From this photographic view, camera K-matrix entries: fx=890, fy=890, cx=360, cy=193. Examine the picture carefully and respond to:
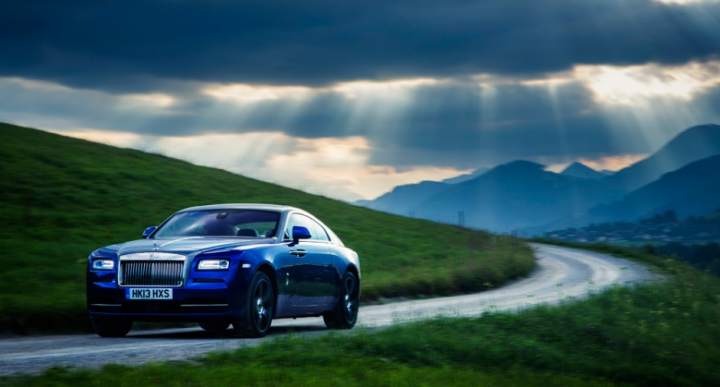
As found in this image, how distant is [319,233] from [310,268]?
114cm

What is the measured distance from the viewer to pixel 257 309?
1145 cm

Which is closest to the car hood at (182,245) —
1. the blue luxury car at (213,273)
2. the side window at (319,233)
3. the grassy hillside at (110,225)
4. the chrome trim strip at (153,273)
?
the blue luxury car at (213,273)

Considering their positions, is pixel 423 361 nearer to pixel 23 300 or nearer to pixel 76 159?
pixel 23 300

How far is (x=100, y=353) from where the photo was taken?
9633 millimetres

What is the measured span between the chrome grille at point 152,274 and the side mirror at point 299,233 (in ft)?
6.36

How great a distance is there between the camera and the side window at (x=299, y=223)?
12.7 meters

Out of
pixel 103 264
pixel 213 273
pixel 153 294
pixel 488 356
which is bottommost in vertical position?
pixel 488 356

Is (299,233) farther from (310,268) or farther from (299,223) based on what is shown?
(299,223)

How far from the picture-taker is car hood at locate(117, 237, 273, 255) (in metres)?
11.1

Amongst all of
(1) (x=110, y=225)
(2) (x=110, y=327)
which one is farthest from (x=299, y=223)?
(1) (x=110, y=225)

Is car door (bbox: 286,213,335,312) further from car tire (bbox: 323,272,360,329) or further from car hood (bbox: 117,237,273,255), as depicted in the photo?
car hood (bbox: 117,237,273,255)

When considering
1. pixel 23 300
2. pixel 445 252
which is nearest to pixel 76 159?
pixel 445 252

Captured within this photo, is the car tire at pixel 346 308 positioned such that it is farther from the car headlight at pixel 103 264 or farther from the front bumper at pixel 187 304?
the car headlight at pixel 103 264

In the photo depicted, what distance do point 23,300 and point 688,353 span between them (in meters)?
10.2
